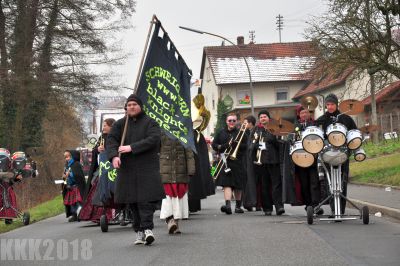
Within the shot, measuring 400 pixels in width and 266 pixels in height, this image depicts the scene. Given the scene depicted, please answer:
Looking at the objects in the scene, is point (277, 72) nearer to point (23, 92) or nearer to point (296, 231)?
point (23, 92)

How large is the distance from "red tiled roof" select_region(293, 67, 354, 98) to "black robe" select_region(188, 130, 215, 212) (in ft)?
34.3

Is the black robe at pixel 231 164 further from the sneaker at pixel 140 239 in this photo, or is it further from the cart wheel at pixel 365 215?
the sneaker at pixel 140 239

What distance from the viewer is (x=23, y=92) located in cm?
3475

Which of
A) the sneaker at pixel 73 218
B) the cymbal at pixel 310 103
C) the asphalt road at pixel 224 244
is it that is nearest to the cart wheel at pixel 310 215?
the asphalt road at pixel 224 244

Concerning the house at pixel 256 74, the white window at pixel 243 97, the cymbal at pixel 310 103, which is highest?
the house at pixel 256 74

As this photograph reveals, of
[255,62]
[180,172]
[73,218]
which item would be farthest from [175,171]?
[255,62]

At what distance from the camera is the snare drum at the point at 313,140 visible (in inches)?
530

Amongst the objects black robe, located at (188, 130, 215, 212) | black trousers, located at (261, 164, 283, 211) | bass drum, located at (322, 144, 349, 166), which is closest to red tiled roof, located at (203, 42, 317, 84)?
black robe, located at (188, 130, 215, 212)

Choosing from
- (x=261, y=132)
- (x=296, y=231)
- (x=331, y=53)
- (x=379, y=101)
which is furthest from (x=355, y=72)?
(x=379, y=101)

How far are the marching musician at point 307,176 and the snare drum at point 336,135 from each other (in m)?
0.83

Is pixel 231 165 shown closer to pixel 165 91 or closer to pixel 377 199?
A: pixel 377 199

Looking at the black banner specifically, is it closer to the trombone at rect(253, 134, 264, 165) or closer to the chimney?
the trombone at rect(253, 134, 264, 165)

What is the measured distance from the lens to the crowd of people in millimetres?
11172

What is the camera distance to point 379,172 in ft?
90.1
